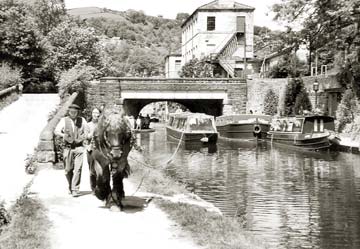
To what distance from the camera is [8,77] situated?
130 ft

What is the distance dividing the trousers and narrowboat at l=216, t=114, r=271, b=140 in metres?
28.1

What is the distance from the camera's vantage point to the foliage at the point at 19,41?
44.2 metres

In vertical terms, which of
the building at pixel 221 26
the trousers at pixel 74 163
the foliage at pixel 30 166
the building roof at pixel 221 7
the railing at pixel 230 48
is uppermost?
the building roof at pixel 221 7

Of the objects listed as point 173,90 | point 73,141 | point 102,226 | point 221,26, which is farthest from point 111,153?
point 221,26

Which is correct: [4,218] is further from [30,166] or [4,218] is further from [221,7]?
[221,7]

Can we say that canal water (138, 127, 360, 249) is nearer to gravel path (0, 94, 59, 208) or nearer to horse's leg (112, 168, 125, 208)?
horse's leg (112, 168, 125, 208)

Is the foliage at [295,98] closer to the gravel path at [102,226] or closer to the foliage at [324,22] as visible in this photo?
the foliage at [324,22]

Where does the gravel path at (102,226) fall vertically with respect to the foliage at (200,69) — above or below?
below

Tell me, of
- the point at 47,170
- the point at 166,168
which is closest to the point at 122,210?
the point at 47,170

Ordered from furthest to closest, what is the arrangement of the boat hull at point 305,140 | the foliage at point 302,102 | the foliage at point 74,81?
the foliage at point 302,102
the foliage at point 74,81
the boat hull at point 305,140

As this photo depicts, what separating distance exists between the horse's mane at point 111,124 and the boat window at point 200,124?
27.4 m

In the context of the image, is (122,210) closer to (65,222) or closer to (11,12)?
(65,222)

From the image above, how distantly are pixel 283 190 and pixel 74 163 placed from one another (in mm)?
7646

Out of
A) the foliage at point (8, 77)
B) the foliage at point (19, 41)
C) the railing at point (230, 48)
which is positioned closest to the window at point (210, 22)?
the railing at point (230, 48)
